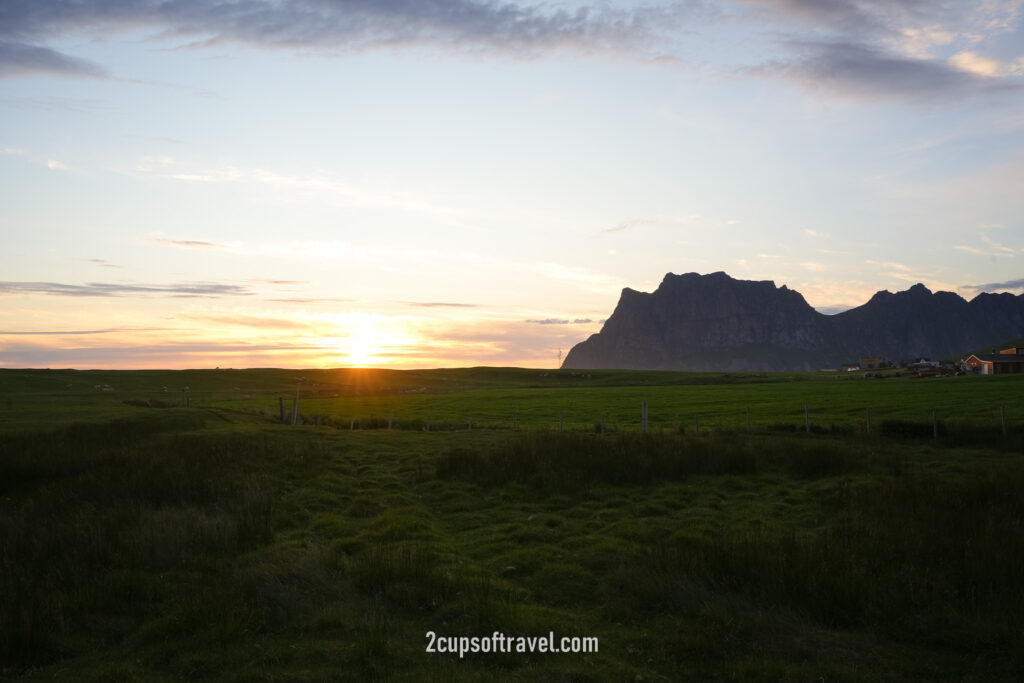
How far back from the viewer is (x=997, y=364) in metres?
114

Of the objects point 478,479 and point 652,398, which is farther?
point 652,398

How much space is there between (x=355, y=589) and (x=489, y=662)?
3.01 meters

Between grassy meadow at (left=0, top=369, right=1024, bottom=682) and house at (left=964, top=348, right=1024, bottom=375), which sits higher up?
house at (left=964, top=348, right=1024, bottom=375)

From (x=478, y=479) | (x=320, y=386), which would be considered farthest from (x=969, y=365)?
(x=478, y=479)

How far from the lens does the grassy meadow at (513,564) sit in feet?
25.7

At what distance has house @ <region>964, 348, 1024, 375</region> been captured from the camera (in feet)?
366

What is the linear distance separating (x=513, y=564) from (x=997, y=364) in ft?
428

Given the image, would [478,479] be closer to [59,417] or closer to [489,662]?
[489,662]

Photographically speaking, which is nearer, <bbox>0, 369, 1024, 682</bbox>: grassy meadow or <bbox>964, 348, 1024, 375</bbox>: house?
<bbox>0, 369, 1024, 682</bbox>: grassy meadow

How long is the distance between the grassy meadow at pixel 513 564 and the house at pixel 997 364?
112 meters

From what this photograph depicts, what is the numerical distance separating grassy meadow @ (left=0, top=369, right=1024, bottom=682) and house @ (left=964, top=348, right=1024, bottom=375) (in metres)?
112

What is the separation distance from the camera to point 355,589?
10.0m

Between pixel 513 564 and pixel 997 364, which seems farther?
pixel 997 364

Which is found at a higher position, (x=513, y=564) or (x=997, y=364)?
(x=997, y=364)
